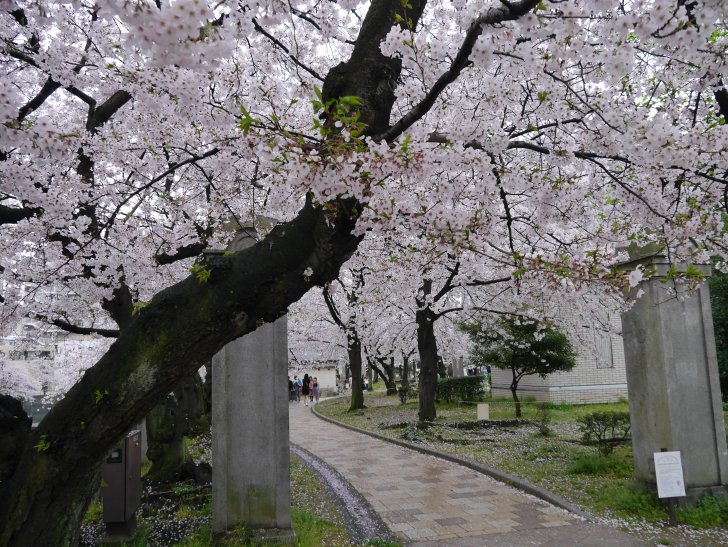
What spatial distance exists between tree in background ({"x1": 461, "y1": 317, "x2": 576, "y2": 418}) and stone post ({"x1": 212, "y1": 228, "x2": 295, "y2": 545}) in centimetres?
1113

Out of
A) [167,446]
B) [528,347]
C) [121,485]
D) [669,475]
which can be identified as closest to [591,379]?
[528,347]

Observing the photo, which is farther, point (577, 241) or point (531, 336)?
point (531, 336)

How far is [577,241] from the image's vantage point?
7.83 meters

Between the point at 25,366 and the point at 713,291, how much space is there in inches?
1252

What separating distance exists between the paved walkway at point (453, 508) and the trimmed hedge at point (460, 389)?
12.2 meters

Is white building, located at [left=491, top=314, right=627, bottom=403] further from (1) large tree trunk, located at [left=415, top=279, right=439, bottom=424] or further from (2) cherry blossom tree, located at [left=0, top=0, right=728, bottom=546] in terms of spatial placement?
(2) cherry blossom tree, located at [left=0, top=0, right=728, bottom=546]

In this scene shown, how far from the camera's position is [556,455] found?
9859 mm

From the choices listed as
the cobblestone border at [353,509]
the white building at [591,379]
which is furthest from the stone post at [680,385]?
the white building at [591,379]

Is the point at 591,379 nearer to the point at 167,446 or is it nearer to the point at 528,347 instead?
the point at 528,347

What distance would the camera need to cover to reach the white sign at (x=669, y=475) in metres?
5.86

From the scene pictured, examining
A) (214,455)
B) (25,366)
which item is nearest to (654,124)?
(214,455)

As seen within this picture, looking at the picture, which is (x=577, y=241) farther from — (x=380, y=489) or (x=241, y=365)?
(x=241, y=365)

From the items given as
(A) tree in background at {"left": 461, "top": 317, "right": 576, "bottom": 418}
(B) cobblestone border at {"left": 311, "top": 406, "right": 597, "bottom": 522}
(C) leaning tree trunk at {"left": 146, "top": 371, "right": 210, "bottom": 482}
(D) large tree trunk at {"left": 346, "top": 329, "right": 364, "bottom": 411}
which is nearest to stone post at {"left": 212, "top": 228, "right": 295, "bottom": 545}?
(C) leaning tree trunk at {"left": 146, "top": 371, "right": 210, "bottom": 482}

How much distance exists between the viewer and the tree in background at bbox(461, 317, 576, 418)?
15.8m
